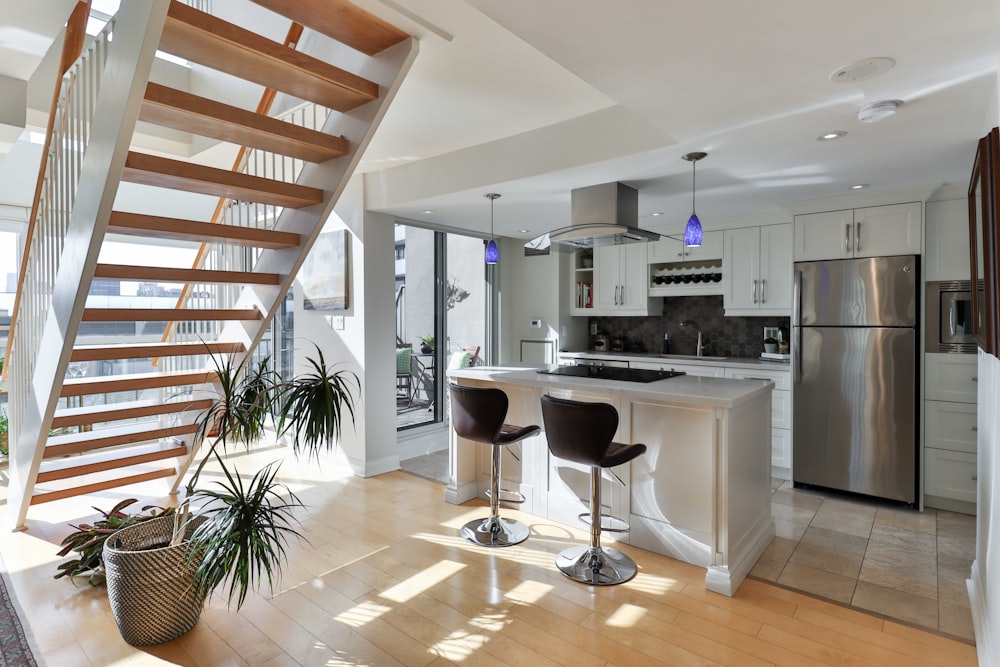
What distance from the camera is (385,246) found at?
463 centimetres

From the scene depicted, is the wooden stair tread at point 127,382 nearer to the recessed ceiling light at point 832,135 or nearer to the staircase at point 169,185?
the staircase at point 169,185

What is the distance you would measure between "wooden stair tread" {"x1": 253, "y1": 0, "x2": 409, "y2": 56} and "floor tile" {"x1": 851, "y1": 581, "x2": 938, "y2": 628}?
335 cm

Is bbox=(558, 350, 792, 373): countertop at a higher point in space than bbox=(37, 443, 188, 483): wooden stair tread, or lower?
higher

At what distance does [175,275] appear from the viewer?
2.60m

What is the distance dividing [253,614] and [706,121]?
3.10 metres

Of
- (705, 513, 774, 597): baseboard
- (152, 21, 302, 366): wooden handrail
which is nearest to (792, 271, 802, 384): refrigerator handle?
(705, 513, 774, 597): baseboard

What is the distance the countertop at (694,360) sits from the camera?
443 cm

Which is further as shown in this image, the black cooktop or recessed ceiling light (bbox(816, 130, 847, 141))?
the black cooktop

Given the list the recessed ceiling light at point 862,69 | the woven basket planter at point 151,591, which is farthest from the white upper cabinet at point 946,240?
the woven basket planter at point 151,591

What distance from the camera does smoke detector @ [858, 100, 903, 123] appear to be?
7.52ft

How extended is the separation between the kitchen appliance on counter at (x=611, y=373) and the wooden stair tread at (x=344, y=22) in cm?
218

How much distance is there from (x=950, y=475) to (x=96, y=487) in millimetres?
5748

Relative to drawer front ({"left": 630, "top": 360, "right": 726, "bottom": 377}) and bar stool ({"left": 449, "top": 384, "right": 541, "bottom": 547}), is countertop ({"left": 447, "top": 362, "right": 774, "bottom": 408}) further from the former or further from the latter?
drawer front ({"left": 630, "top": 360, "right": 726, "bottom": 377})

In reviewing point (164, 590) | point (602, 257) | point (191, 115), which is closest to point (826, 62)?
point (191, 115)
